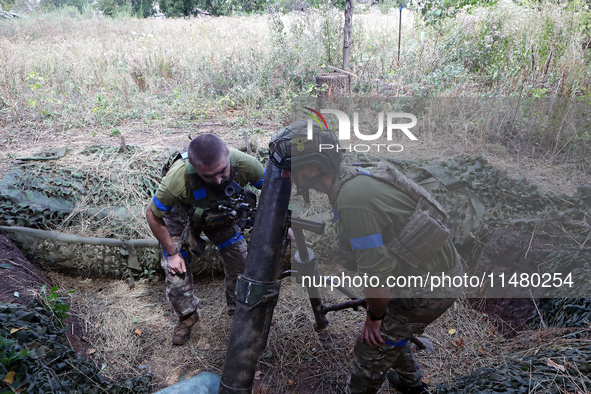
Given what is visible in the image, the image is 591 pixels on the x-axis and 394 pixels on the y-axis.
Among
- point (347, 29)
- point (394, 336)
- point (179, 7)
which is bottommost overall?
point (394, 336)

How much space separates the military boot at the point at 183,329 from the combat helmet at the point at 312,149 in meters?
2.60

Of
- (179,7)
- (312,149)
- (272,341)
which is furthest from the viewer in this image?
(179,7)

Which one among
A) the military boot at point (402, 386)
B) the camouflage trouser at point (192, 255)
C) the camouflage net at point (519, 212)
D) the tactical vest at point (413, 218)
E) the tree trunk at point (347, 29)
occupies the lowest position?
the military boot at point (402, 386)

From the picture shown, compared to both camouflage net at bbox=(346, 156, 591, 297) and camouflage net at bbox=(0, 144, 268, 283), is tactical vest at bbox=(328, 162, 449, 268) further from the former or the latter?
camouflage net at bbox=(0, 144, 268, 283)

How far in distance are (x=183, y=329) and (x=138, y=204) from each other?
6.47 feet

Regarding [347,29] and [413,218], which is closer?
[413,218]

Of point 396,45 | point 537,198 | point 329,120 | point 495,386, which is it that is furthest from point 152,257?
point 396,45

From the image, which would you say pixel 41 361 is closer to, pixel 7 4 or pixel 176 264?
pixel 176 264

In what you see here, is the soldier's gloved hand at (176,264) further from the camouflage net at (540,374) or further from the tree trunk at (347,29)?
the tree trunk at (347,29)

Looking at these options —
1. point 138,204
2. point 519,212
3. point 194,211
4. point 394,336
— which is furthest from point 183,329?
point 519,212

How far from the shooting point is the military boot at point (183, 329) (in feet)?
13.1

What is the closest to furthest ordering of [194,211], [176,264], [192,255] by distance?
[194,211] → [176,264] → [192,255]

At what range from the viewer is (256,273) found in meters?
2.26

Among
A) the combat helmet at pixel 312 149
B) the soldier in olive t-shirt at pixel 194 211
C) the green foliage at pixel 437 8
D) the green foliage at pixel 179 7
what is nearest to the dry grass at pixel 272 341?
the soldier in olive t-shirt at pixel 194 211
